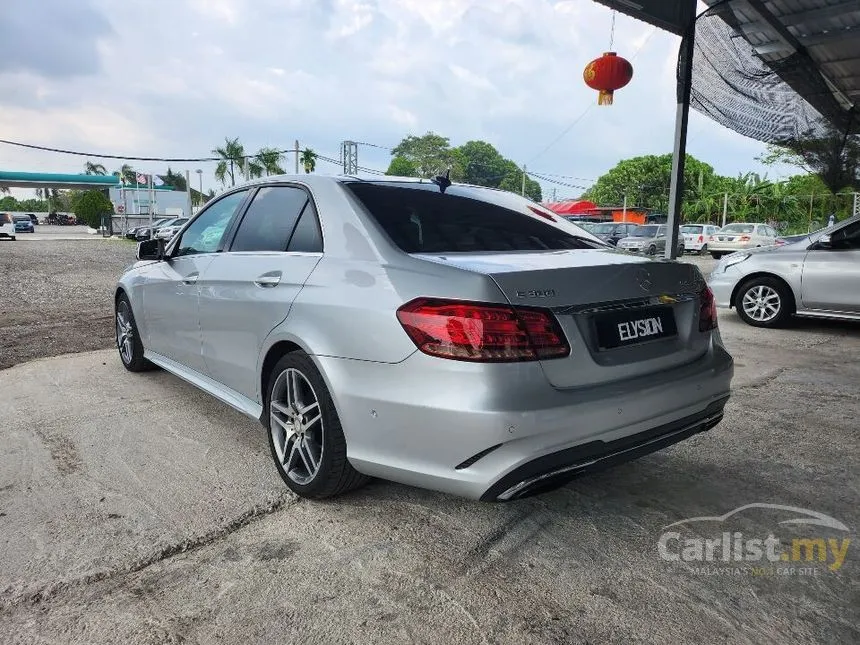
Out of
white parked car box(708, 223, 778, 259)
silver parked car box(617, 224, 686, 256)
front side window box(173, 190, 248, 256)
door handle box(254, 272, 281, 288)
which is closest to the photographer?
door handle box(254, 272, 281, 288)

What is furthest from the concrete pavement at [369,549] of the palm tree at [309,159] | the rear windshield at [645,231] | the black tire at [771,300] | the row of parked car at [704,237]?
the palm tree at [309,159]

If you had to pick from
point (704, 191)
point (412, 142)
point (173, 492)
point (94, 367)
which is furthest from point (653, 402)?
point (412, 142)

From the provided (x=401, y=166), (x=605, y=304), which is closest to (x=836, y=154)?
(x=605, y=304)

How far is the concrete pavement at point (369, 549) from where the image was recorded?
191 centimetres

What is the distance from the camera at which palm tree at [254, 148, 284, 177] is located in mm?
48438

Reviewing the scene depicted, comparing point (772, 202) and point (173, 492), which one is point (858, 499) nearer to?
point (173, 492)

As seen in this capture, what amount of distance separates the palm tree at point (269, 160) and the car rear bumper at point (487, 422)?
48787 millimetres

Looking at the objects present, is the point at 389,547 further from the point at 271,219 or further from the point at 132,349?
the point at 132,349

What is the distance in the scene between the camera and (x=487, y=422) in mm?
2023

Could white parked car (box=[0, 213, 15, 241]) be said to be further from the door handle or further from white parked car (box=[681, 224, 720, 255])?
the door handle

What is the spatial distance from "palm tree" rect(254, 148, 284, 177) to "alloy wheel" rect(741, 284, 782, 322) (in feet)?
147

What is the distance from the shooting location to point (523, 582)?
2.13 meters

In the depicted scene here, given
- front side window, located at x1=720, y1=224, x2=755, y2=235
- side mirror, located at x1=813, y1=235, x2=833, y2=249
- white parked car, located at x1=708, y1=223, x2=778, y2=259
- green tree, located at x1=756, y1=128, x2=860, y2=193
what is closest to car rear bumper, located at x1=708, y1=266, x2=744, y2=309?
side mirror, located at x1=813, y1=235, x2=833, y2=249

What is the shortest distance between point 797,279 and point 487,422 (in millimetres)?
6816
